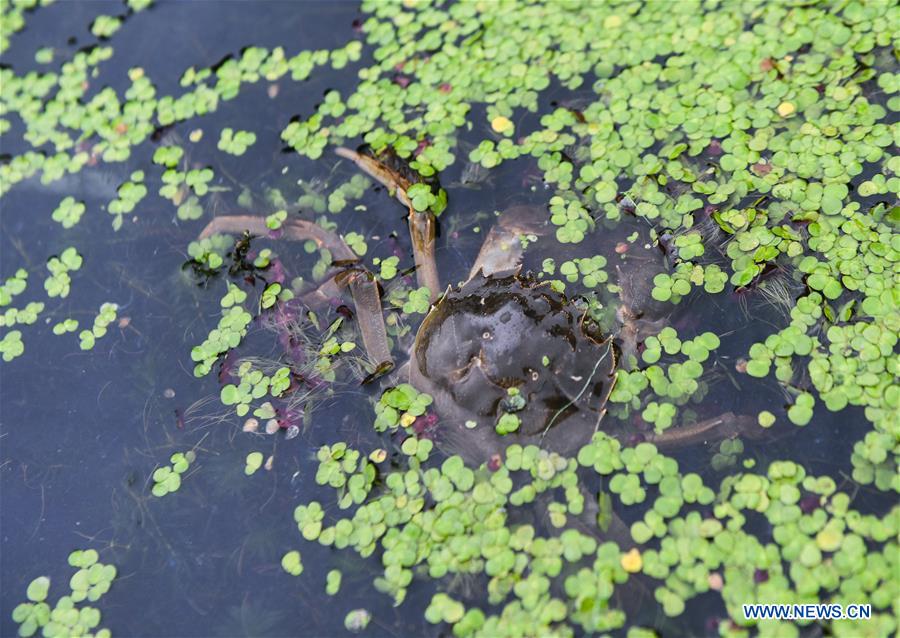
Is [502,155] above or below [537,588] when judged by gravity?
above

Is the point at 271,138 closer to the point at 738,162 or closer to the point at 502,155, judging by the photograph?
the point at 502,155

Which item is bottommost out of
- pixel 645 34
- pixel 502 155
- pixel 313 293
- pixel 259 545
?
pixel 259 545

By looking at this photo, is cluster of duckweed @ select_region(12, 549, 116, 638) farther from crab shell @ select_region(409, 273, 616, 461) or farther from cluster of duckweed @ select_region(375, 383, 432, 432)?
crab shell @ select_region(409, 273, 616, 461)

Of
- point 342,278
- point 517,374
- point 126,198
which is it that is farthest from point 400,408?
point 126,198

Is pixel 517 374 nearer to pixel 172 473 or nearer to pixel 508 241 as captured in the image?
pixel 508 241

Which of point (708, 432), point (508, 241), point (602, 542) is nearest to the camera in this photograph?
point (602, 542)

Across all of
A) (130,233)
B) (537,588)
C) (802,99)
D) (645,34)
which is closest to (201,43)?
(130,233)
